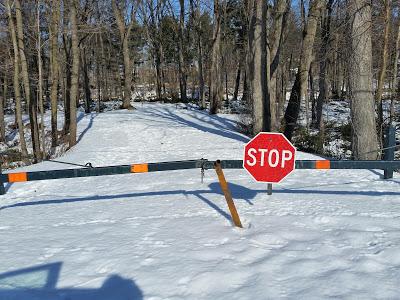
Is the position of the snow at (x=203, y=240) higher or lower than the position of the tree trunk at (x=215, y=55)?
lower

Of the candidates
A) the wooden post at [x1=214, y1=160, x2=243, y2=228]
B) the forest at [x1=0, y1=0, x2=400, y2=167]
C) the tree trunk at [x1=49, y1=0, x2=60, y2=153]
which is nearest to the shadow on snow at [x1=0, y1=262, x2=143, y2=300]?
the wooden post at [x1=214, y1=160, x2=243, y2=228]

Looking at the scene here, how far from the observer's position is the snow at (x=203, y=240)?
3459 mm

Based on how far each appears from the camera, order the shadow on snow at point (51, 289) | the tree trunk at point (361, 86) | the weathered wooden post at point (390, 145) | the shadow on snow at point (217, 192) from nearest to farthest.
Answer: the shadow on snow at point (51, 289) < the shadow on snow at point (217, 192) < the weathered wooden post at point (390, 145) < the tree trunk at point (361, 86)

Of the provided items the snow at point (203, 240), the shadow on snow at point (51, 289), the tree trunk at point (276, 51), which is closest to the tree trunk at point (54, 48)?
the tree trunk at point (276, 51)

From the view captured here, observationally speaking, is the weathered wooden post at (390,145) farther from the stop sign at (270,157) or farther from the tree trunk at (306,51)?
the tree trunk at (306,51)

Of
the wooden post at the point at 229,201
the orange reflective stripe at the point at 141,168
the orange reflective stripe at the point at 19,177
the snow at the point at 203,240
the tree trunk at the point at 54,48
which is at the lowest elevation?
the snow at the point at 203,240

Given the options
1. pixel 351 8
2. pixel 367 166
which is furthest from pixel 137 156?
pixel 367 166

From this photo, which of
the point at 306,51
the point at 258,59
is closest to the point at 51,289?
the point at 258,59

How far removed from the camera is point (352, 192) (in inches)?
258

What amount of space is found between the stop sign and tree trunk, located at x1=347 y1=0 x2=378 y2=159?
182 inches

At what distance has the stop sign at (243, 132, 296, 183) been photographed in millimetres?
5117

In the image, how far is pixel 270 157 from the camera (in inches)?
204

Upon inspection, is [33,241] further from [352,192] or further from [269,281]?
[352,192]

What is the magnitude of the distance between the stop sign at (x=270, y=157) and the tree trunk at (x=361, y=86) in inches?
182
